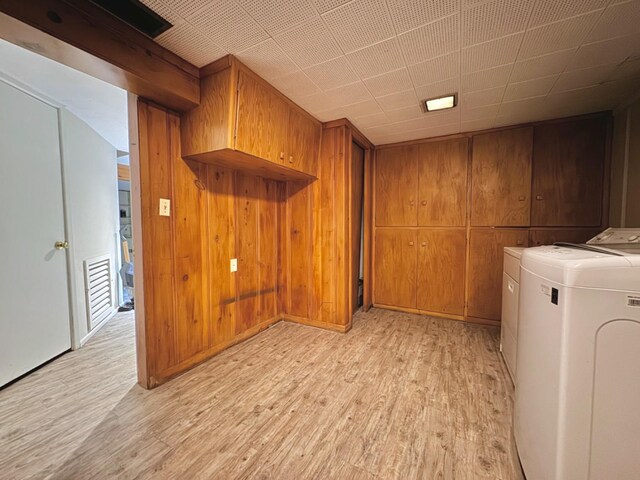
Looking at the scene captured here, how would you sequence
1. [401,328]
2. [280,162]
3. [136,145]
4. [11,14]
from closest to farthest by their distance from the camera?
[11,14], [136,145], [280,162], [401,328]

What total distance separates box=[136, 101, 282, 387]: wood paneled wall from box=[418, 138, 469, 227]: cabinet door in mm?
2034

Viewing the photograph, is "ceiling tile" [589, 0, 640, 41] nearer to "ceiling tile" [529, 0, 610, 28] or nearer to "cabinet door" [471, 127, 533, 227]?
"ceiling tile" [529, 0, 610, 28]

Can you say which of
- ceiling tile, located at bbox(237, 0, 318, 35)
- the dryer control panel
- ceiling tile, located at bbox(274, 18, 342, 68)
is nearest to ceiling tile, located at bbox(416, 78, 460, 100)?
ceiling tile, located at bbox(274, 18, 342, 68)

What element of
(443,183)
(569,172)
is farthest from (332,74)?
(569,172)

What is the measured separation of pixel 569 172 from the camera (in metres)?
2.58

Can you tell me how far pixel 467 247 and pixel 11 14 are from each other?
386cm

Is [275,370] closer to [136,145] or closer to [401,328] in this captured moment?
[401,328]

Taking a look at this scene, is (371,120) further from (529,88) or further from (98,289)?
(98,289)

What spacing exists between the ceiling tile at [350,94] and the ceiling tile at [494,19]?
31.1 inches

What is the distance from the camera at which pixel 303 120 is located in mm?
2484

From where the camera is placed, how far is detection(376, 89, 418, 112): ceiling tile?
216 cm

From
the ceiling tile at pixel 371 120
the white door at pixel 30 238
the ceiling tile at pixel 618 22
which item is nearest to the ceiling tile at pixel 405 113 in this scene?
the ceiling tile at pixel 371 120

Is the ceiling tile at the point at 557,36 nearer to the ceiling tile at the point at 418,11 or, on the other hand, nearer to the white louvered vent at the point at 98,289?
the ceiling tile at the point at 418,11

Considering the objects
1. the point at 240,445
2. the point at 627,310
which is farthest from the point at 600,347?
the point at 240,445
